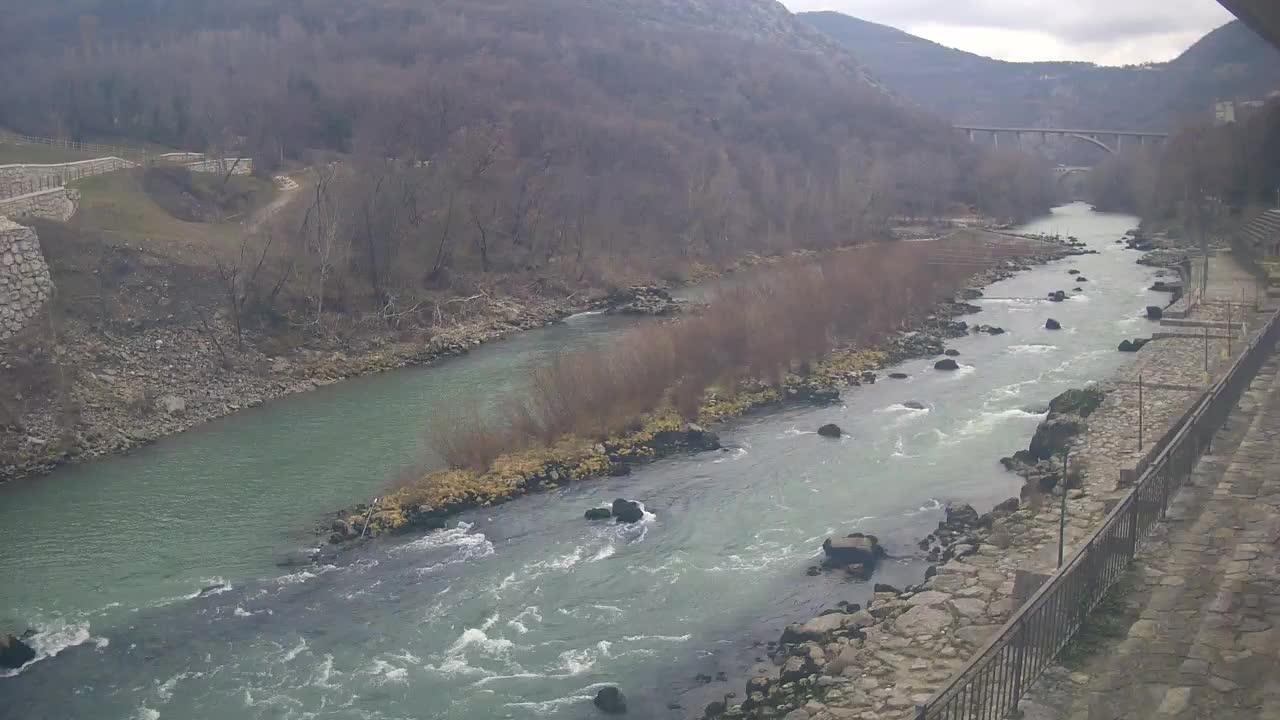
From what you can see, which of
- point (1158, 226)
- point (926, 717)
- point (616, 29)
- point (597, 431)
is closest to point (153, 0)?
point (616, 29)

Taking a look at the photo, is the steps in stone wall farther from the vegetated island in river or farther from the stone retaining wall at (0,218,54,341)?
the stone retaining wall at (0,218,54,341)

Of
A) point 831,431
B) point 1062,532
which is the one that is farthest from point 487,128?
point 1062,532

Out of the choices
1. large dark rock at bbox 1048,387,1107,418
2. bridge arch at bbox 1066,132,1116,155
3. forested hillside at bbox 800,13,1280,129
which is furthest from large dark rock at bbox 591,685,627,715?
bridge arch at bbox 1066,132,1116,155

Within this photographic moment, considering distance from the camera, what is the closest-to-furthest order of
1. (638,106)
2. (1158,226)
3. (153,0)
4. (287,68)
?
(1158,226)
(287,68)
(638,106)
(153,0)

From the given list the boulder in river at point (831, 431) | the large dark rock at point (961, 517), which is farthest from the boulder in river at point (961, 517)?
the boulder in river at point (831, 431)

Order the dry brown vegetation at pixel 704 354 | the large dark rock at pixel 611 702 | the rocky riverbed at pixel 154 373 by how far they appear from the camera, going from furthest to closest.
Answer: the rocky riverbed at pixel 154 373, the dry brown vegetation at pixel 704 354, the large dark rock at pixel 611 702

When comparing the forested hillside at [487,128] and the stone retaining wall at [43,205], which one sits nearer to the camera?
the stone retaining wall at [43,205]

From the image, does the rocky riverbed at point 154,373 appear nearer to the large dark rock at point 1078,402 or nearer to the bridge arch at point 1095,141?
the large dark rock at point 1078,402

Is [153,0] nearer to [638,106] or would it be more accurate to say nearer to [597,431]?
[638,106]
